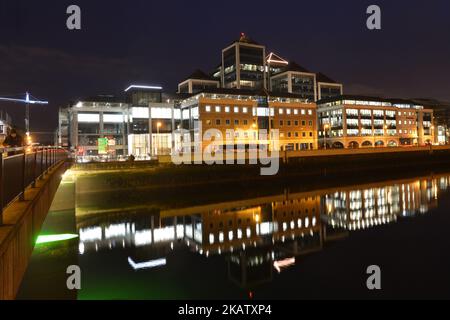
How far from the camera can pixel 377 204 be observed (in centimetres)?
3616

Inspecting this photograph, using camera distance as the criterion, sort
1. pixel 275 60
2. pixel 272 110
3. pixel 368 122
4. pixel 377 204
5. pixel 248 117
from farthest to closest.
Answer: pixel 275 60 → pixel 368 122 → pixel 272 110 → pixel 248 117 → pixel 377 204

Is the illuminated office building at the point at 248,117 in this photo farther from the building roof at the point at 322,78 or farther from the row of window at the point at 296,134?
the building roof at the point at 322,78

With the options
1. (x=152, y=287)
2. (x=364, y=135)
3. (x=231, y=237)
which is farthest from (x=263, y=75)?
(x=152, y=287)

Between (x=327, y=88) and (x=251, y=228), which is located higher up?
(x=327, y=88)

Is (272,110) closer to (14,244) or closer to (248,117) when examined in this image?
(248,117)

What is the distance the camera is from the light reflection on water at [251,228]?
20078 millimetres

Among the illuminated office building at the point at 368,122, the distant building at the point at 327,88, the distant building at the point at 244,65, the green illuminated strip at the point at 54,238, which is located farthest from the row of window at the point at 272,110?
the green illuminated strip at the point at 54,238

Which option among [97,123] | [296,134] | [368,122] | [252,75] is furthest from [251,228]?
[252,75]

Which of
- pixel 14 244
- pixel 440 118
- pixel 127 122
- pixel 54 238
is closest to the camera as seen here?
pixel 14 244

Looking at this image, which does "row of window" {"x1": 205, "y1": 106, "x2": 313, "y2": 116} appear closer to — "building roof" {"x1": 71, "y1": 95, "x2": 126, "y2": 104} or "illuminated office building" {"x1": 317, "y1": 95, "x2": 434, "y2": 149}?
"illuminated office building" {"x1": 317, "y1": 95, "x2": 434, "y2": 149}

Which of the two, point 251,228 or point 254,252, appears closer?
point 254,252

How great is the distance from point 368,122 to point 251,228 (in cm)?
8179

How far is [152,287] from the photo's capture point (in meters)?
15.4

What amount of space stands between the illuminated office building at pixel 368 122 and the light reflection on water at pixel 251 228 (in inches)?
2121
